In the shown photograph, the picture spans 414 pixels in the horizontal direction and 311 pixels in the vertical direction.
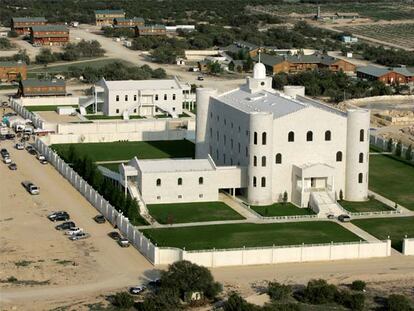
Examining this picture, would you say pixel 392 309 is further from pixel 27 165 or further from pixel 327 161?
pixel 27 165

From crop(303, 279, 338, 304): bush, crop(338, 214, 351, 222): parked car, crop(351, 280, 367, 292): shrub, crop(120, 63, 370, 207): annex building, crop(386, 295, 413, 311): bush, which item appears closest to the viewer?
crop(386, 295, 413, 311): bush

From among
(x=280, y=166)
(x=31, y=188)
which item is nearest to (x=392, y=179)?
(x=280, y=166)

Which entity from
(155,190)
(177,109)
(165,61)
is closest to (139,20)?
(165,61)

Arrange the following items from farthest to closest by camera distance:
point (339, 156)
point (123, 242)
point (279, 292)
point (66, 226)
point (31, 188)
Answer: point (31, 188) < point (339, 156) < point (66, 226) < point (123, 242) < point (279, 292)

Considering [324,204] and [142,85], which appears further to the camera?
[142,85]

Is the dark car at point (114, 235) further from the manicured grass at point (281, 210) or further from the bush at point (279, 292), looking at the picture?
the bush at point (279, 292)

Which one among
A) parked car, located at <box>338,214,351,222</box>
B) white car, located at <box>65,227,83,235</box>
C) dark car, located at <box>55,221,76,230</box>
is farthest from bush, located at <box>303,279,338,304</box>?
dark car, located at <box>55,221,76,230</box>

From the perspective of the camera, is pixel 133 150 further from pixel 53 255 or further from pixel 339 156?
pixel 53 255

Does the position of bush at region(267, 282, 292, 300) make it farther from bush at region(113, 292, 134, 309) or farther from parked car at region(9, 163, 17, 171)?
parked car at region(9, 163, 17, 171)
